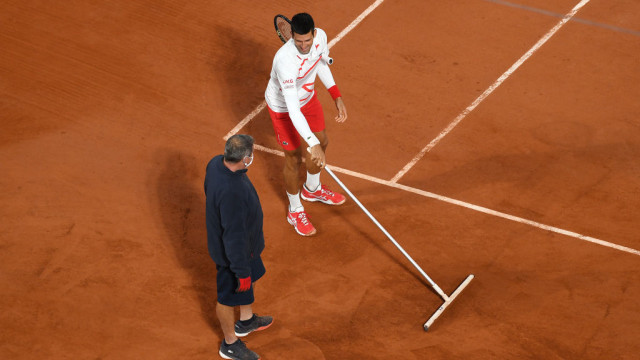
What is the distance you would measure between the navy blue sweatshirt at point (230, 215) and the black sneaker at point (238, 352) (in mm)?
1002

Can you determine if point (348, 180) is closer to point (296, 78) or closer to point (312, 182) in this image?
point (312, 182)

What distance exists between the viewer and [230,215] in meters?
6.50

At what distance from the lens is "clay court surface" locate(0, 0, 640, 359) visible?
7.82 meters

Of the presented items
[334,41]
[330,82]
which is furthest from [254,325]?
[334,41]

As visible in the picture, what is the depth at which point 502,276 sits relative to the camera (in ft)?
26.9

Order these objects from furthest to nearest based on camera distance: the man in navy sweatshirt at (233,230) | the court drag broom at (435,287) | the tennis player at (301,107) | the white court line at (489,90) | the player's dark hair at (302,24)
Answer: the white court line at (489,90) → the court drag broom at (435,287) → the tennis player at (301,107) → the player's dark hair at (302,24) → the man in navy sweatshirt at (233,230)

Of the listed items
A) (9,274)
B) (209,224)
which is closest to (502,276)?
(209,224)

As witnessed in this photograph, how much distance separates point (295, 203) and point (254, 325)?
1.68 m

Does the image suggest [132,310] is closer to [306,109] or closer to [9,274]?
[9,274]

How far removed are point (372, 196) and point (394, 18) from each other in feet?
12.5

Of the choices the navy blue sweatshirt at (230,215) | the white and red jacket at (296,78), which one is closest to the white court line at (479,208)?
the white and red jacket at (296,78)

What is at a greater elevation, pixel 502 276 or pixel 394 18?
pixel 394 18

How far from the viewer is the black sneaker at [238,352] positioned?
746cm

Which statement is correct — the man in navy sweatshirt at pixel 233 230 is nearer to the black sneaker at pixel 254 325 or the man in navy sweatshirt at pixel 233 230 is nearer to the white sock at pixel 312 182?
the black sneaker at pixel 254 325
